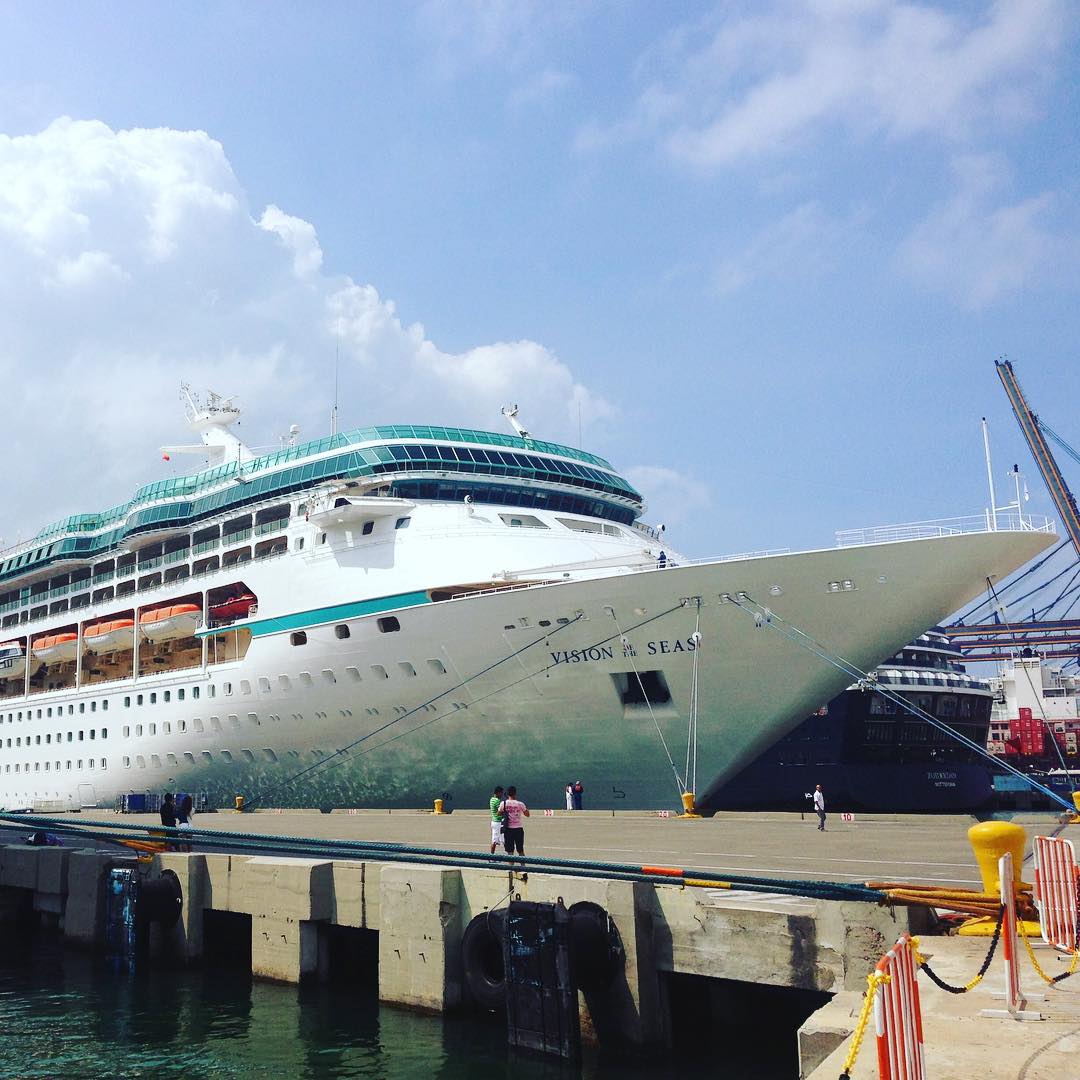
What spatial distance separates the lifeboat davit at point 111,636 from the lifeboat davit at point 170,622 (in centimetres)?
96

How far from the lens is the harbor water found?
33.1 ft

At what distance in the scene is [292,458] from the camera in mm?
32562

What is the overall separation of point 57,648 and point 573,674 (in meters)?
26.2

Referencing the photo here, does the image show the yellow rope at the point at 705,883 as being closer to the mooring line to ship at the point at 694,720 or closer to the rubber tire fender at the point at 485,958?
the rubber tire fender at the point at 485,958

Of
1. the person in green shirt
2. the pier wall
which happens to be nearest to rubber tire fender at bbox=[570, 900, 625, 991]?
the pier wall

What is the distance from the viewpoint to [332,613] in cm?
2711

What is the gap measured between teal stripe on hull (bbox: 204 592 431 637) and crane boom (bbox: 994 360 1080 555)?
6360 centimetres

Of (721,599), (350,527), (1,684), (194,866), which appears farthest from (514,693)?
(1,684)

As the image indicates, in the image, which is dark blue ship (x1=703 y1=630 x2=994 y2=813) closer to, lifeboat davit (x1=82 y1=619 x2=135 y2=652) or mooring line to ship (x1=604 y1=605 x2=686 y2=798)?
mooring line to ship (x1=604 y1=605 x2=686 y2=798)

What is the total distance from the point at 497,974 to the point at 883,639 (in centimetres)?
1344

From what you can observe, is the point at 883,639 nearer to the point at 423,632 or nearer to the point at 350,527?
the point at 423,632

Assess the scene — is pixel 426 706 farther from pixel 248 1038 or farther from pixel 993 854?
pixel 993 854

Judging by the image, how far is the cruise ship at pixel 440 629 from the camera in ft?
72.4

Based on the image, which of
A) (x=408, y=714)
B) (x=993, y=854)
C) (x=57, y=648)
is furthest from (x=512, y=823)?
(x=57, y=648)
